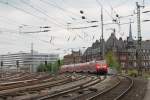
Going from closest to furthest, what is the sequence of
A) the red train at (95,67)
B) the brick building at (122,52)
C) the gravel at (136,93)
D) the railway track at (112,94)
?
A: 1. the railway track at (112,94)
2. the gravel at (136,93)
3. the red train at (95,67)
4. the brick building at (122,52)

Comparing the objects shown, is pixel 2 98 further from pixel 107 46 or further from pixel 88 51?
pixel 88 51

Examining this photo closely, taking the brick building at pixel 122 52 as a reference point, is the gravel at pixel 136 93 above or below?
below

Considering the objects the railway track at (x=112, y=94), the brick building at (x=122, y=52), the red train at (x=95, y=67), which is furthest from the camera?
the brick building at (x=122, y=52)

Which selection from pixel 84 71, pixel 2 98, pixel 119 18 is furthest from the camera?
pixel 84 71

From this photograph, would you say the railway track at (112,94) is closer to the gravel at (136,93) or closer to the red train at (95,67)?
the gravel at (136,93)

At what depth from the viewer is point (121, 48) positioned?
16888 cm

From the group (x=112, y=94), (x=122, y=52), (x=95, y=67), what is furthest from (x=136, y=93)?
(x=122, y=52)

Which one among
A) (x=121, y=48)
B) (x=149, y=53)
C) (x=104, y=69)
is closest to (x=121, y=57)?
(x=121, y=48)

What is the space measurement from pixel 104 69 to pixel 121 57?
345ft

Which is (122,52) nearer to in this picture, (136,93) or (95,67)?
(95,67)

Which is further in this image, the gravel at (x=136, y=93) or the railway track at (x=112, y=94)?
the gravel at (x=136, y=93)

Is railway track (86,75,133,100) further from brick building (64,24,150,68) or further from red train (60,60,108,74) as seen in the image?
brick building (64,24,150,68)

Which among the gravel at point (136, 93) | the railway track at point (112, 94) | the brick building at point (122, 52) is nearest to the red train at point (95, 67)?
the gravel at point (136, 93)

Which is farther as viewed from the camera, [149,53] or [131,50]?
[149,53]
